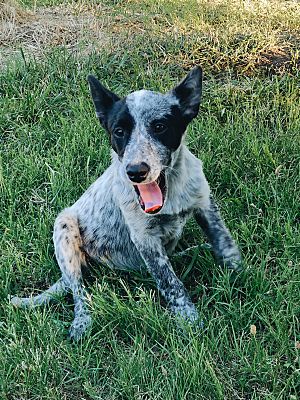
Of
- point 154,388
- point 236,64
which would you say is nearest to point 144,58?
point 236,64

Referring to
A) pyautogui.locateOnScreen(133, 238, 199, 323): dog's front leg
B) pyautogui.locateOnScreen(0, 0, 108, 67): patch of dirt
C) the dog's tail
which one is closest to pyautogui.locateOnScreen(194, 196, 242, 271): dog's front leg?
pyautogui.locateOnScreen(133, 238, 199, 323): dog's front leg

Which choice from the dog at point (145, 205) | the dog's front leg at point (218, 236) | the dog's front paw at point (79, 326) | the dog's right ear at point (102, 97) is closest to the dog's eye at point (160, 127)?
the dog at point (145, 205)

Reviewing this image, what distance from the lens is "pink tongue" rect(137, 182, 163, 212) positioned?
405 cm

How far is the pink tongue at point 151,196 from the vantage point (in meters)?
4.05

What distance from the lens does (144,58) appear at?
23.0 feet

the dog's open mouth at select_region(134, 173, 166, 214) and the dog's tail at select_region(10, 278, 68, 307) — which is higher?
the dog's open mouth at select_region(134, 173, 166, 214)

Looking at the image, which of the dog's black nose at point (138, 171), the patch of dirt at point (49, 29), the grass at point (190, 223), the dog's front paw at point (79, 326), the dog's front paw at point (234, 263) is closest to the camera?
the grass at point (190, 223)

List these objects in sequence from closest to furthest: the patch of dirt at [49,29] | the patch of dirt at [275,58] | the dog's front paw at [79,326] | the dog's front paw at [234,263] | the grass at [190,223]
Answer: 1. the grass at [190,223]
2. the dog's front paw at [79,326]
3. the dog's front paw at [234,263]
4. the patch of dirt at [275,58]
5. the patch of dirt at [49,29]

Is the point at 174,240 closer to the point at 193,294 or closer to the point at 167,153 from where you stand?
the point at 193,294

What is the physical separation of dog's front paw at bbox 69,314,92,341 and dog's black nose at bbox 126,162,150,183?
0.94 m

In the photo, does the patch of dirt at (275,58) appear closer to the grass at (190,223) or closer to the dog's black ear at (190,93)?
the grass at (190,223)

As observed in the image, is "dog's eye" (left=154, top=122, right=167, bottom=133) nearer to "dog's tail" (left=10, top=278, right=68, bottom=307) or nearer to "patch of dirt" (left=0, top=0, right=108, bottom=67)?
"dog's tail" (left=10, top=278, right=68, bottom=307)

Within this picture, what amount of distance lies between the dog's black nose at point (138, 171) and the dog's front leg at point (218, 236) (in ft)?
2.42

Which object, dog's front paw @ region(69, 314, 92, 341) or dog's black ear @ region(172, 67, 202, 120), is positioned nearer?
dog's front paw @ region(69, 314, 92, 341)
